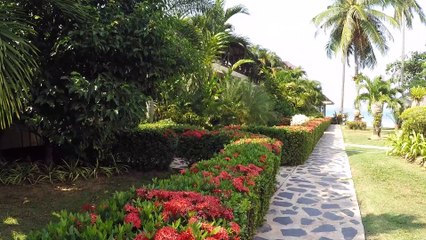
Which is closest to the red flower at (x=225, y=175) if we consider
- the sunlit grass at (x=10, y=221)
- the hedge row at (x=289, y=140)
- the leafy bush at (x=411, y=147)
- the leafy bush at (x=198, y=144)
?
the sunlit grass at (x=10, y=221)

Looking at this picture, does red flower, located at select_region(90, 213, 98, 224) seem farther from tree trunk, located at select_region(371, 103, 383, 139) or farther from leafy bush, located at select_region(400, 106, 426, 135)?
tree trunk, located at select_region(371, 103, 383, 139)

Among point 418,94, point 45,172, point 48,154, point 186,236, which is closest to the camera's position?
point 186,236

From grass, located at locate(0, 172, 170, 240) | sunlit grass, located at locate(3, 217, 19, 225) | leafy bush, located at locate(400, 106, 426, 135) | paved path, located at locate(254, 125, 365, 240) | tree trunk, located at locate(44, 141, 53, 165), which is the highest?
leafy bush, located at locate(400, 106, 426, 135)

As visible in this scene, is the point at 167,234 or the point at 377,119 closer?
the point at 167,234

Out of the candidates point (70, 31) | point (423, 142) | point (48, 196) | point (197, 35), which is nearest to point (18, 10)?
point (70, 31)

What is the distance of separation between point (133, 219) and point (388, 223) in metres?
4.21

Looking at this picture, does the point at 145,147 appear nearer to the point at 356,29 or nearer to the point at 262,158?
the point at 262,158

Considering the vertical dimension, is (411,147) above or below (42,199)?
above

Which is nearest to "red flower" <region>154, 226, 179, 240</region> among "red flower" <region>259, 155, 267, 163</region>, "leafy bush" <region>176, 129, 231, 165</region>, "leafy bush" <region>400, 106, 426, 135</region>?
"red flower" <region>259, 155, 267, 163</region>

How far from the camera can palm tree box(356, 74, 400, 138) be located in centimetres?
1925

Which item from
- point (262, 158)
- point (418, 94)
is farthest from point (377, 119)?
point (262, 158)

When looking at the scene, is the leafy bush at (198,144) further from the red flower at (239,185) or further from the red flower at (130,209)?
the red flower at (130,209)

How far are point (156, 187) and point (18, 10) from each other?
384cm

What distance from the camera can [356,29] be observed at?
1057 inches
